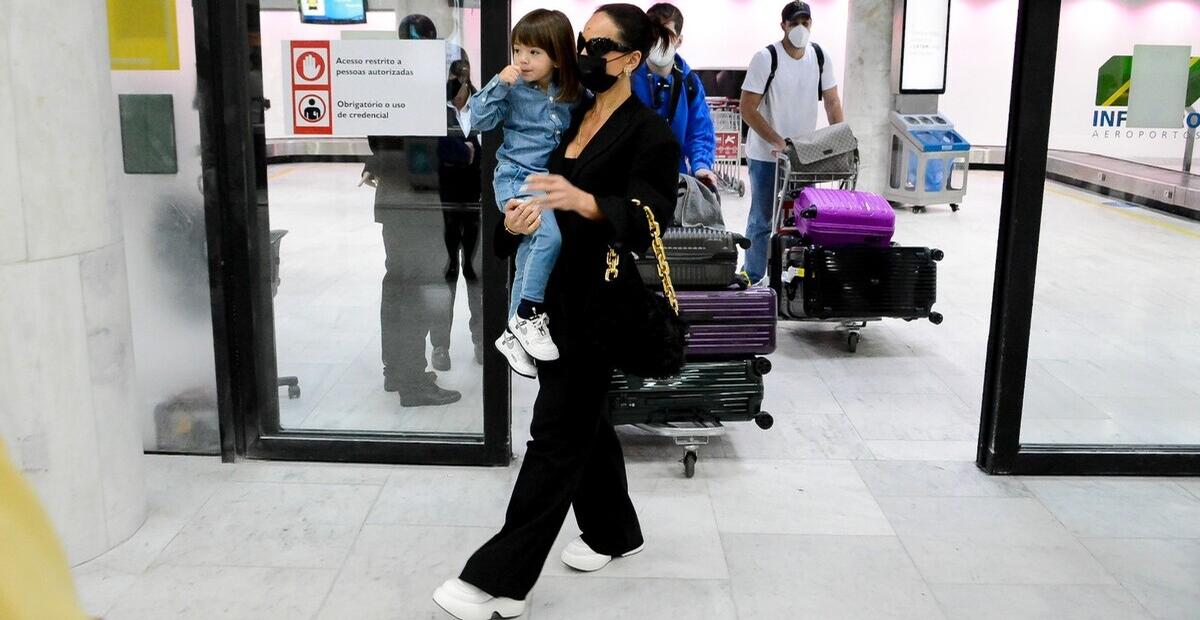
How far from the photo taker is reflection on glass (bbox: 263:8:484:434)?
163 inches

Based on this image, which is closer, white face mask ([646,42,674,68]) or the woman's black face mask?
the woman's black face mask

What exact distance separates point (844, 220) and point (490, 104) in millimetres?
3171

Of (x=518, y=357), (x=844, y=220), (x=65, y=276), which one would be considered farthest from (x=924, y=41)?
(x=65, y=276)

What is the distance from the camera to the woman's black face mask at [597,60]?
2896mm

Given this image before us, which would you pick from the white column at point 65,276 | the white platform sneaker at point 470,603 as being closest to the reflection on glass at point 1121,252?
the white platform sneaker at point 470,603

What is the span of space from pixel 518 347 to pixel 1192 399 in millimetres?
2936

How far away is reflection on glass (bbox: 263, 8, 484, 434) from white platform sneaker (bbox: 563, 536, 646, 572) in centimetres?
99

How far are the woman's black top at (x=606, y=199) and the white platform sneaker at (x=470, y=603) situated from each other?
71 cm

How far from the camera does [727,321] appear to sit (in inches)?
173

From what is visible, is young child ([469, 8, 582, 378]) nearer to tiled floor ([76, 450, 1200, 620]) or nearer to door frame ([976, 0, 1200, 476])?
tiled floor ([76, 450, 1200, 620])

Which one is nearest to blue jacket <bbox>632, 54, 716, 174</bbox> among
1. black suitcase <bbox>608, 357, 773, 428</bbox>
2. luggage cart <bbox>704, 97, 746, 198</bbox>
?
black suitcase <bbox>608, 357, 773, 428</bbox>

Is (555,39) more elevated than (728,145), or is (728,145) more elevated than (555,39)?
(555,39)

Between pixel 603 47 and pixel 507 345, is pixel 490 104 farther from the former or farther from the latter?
pixel 507 345

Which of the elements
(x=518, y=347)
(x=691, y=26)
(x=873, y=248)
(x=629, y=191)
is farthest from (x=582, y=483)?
(x=691, y=26)
